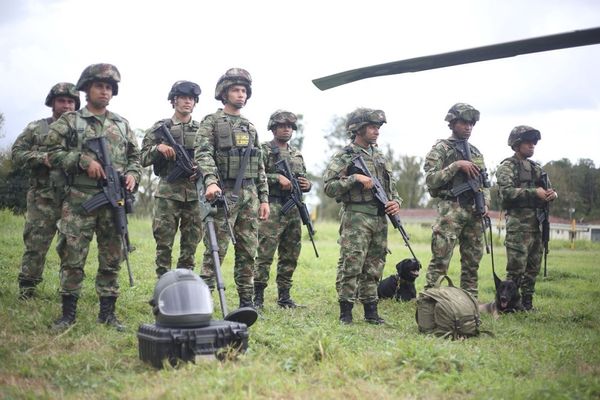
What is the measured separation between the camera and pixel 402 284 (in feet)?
29.0

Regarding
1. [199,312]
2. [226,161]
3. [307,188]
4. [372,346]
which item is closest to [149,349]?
[199,312]

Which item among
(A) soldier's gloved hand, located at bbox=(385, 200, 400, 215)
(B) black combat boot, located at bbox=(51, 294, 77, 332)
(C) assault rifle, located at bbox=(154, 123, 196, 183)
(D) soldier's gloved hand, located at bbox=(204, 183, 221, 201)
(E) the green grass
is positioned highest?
(C) assault rifle, located at bbox=(154, 123, 196, 183)

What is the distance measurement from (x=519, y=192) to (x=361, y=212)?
2838mm

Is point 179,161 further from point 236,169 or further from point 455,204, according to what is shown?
point 455,204

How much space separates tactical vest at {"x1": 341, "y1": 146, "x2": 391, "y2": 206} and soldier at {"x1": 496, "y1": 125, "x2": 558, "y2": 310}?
7.54ft

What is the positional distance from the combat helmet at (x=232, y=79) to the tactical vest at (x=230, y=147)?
356 millimetres

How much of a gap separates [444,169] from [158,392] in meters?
4.98

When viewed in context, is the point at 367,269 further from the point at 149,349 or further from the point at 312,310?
the point at 149,349

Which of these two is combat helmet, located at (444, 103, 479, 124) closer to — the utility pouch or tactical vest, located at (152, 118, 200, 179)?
the utility pouch

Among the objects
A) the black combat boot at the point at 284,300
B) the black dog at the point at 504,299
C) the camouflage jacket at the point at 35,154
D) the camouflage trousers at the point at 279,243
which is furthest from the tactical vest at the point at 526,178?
the camouflage jacket at the point at 35,154

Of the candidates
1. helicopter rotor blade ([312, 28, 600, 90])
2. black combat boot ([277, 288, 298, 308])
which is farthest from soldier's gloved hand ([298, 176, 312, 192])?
helicopter rotor blade ([312, 28, 600, 90])

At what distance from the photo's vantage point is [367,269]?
6.91 meters

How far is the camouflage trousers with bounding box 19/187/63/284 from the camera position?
657 centimetres

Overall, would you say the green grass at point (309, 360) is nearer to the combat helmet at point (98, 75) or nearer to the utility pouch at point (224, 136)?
the utility pouch at point (224, 136)
